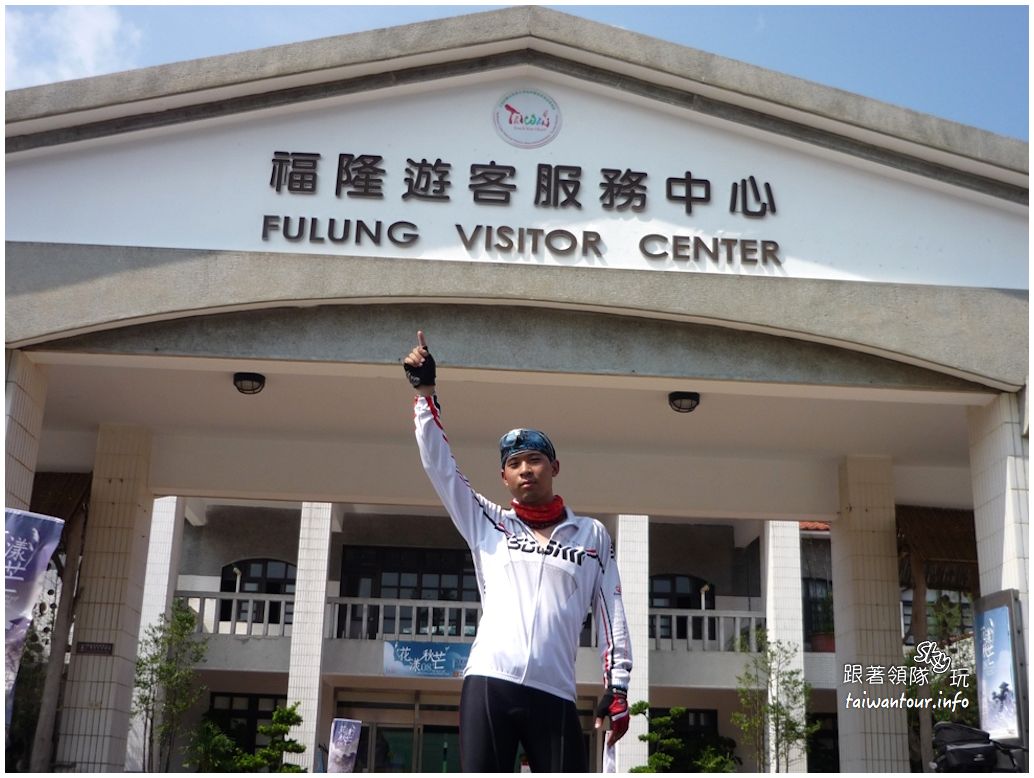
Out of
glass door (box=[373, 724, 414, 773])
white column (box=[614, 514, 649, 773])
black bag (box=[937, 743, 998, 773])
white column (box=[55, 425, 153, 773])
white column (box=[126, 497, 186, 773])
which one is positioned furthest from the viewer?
glass door (box=[373, 724, 414, 773])

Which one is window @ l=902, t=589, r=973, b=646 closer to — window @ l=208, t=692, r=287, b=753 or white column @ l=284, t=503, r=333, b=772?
white column @ l=284, t=503, r=333, b=772

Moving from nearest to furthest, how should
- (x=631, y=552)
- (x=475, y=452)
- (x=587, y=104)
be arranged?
(x=587, y=104), (x=475, y=452), (x=631, y=552)

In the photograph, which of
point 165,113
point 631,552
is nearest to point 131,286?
point 165,113

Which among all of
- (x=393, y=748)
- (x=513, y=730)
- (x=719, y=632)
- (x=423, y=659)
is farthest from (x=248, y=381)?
(x=393, y=748)

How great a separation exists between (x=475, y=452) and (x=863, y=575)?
11.6 feet

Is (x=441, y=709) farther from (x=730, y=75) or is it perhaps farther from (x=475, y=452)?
(x=730, y=75)

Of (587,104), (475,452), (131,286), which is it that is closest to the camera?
(131,286)

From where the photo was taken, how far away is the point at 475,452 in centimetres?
1001

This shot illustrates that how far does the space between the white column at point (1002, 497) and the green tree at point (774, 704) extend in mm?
10552

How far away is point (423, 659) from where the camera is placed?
60.3ft

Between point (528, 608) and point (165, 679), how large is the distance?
15.7 meters

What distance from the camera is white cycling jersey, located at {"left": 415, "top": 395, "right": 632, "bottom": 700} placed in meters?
3.38

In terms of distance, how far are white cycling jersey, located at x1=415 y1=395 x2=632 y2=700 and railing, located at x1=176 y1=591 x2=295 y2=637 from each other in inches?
631

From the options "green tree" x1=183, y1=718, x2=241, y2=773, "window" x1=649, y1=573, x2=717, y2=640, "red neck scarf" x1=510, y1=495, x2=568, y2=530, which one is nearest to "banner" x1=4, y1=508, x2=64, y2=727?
"red neck scarf" x1=510, y1=495, x2=568, y2=530
